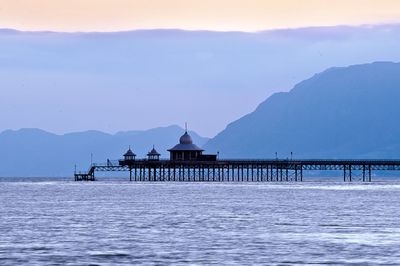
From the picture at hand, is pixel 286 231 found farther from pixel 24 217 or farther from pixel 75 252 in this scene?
pixel 24 217

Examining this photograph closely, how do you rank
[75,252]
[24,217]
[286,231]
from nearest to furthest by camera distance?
[75,252] → [286,231] → [24,217]

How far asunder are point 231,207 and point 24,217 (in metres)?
24.3

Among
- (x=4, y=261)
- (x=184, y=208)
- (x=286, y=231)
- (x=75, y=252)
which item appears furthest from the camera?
(x=184, y=208)

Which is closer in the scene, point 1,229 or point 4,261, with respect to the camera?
point 4,261

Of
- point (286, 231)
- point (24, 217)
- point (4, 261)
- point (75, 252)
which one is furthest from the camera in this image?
point (24, 217)

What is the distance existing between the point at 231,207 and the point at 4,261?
178 ft

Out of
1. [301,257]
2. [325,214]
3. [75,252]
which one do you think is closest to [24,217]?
[325,214]

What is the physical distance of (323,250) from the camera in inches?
2216

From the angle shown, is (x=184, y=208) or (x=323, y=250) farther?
(x=184, y=208)

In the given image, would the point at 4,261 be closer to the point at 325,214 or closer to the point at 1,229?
the point at 1,229

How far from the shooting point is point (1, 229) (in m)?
70.1

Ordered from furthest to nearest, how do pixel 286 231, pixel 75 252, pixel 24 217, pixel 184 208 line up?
pixel 184 208, pixel 24 217, pixel 286 231, pixel 75 252

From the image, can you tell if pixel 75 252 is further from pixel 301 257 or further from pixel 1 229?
pixel 1 229

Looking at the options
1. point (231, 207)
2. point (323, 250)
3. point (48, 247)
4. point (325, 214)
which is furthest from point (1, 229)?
point (231, 207)
